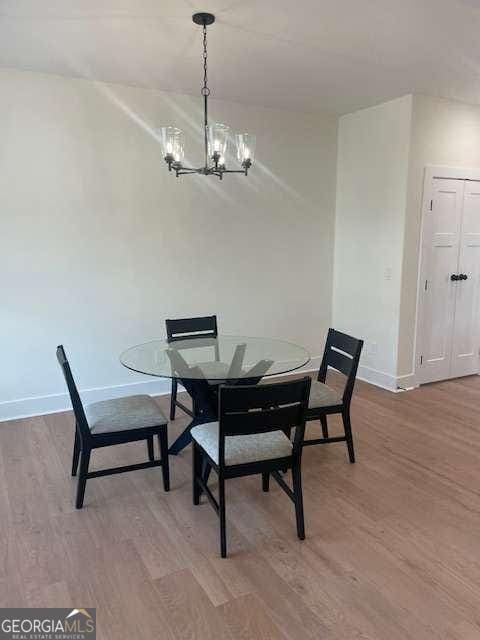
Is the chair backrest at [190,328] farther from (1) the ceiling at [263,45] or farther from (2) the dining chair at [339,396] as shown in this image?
(1) the ceiling at [263,45]

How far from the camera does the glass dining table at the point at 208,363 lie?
8.72ft

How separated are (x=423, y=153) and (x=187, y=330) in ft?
8.52

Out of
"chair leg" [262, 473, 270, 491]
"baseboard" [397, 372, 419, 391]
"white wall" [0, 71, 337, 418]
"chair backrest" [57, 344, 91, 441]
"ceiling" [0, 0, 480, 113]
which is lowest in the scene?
"chair leg" [262, 473, 270, 491]

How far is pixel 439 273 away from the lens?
446 centimetres

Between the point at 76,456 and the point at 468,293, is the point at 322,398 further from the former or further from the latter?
the point at 468,293

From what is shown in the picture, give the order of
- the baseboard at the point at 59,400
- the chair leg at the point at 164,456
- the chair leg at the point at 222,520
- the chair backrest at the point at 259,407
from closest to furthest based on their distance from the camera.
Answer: the chair backrest at the point at 259,407 → the chair leg at the point at 222,520 → the chair leg at the point at 164,456 → the baseboard at the point at 59,400

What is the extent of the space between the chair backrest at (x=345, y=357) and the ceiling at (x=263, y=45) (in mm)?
1810

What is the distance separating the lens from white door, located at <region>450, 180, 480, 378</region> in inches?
178

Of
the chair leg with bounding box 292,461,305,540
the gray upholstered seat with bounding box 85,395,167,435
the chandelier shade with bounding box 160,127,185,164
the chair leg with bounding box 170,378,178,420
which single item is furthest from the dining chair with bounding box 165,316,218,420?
the chair leg with bounding box 292,461,305,540

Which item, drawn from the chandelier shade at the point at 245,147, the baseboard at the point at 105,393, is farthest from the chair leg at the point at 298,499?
the chandelier shade at the point at 245,147

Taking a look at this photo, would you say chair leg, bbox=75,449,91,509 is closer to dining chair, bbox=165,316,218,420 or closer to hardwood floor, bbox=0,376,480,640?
hardwood floor, bbox=0,376,480,640

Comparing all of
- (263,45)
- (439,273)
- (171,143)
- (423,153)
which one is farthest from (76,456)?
(423,153)

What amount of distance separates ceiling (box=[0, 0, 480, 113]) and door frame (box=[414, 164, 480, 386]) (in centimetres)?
63

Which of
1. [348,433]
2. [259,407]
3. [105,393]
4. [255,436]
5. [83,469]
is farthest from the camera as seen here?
[105,393]
